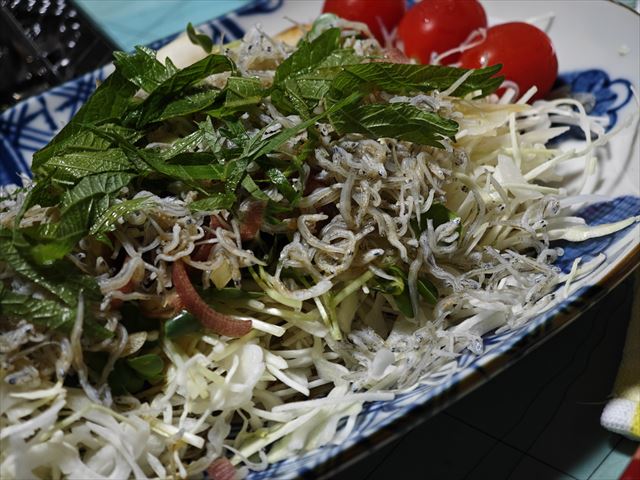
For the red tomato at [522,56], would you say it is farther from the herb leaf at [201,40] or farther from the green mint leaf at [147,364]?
the green mint leaf at [147,364]

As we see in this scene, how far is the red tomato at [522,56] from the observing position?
246 cm

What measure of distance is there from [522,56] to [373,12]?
66cm

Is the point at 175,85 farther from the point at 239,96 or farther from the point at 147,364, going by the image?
the point at 147,364

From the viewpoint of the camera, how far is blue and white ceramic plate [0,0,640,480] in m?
1.51

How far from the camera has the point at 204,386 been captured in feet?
5.45

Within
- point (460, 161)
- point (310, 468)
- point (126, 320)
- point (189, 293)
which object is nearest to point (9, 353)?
point (126, 320)

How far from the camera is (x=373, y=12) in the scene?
2.80m

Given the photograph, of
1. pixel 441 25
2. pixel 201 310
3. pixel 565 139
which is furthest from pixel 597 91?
pixel 201 310

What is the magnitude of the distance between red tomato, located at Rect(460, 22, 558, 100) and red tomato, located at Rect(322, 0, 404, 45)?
463 millimetres

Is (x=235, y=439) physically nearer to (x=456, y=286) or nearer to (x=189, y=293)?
(x=189, y=293)

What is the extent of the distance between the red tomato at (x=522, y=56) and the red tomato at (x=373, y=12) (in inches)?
18.2

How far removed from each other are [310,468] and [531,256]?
3.25 ft

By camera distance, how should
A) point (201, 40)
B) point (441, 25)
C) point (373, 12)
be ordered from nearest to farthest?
1. point (201, 40)
2. point (441, 25)
3. point (373, 12)

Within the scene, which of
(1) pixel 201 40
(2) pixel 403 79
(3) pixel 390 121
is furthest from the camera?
(1) pixel 201 40
